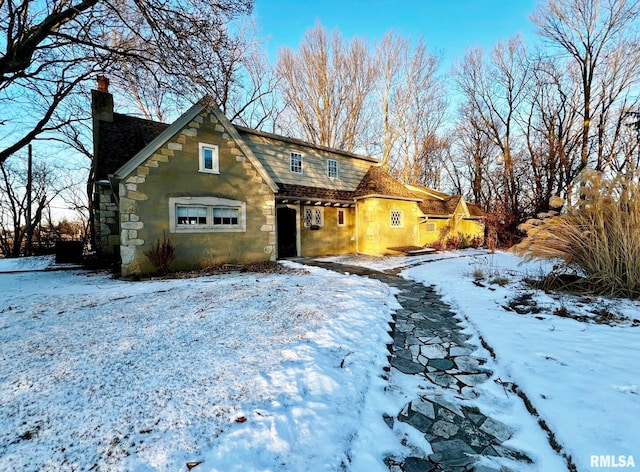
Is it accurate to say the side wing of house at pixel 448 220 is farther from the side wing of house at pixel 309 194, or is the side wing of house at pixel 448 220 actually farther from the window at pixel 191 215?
A: the window at pixel 191 215

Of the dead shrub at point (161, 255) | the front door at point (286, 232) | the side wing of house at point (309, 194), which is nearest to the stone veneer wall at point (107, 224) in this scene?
the dead shrub at point (161, 255)

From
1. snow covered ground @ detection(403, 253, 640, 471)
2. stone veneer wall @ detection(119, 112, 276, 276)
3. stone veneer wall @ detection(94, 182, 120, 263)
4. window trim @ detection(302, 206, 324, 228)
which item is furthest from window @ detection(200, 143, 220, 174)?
snow covered ground @ detection(403, 253, 640, 471)

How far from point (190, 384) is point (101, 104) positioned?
1401 centimetres

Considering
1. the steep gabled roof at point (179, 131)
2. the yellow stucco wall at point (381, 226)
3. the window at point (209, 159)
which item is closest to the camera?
the steep gabled roof at point (179, 131)

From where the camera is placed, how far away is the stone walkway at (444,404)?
73.8 inches

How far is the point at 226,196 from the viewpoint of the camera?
9.29 m

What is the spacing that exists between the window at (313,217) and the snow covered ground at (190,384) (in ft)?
25.8

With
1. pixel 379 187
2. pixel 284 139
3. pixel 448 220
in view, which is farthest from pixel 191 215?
pixel 448 220

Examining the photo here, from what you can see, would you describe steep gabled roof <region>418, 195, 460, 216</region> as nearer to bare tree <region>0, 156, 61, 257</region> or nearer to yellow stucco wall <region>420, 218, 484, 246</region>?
yellow stucco wall <region>420, 218, 484, 246</region>

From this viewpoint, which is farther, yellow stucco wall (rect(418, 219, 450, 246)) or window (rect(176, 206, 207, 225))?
yellow stucco wall (rect(418, 219, 450, 246))

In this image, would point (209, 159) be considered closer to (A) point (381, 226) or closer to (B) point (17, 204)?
(A) point (381, 226)

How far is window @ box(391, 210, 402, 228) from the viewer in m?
13.9

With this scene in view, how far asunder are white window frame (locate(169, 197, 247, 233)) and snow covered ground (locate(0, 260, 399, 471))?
12.7ft

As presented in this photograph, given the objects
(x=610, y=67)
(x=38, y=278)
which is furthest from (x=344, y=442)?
(x=610, y=67)
